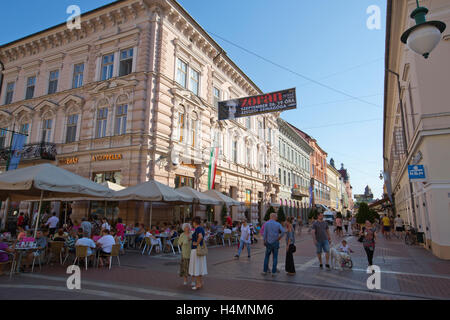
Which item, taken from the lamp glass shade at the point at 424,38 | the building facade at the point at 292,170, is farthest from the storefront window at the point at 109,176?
the building facade at the point at 292,170

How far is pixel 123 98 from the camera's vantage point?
18.4 metres

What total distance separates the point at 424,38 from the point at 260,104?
34.0 feet

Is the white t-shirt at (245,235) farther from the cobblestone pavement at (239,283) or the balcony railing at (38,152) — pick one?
the balcony railing at (38,152)

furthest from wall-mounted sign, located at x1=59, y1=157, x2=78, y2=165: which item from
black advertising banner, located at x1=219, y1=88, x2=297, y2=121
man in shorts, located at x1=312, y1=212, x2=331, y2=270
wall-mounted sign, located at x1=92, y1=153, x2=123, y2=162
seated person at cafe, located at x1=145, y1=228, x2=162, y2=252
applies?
man in shorts, located at x1=312, y1=212, x2=331, y2=270

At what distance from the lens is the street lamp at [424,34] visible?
18.5ft

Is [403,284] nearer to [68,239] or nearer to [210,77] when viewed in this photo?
[68,239]

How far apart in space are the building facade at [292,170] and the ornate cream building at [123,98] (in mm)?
15457

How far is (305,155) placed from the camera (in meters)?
52.0

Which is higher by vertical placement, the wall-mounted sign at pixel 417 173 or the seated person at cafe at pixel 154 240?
the wall-mounted sign at pixel 417 173

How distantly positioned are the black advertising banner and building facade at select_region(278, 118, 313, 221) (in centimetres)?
A: 2152

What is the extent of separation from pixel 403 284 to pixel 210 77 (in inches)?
796

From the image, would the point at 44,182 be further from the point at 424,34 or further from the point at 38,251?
the point at 424,34

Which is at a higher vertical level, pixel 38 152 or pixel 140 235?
pixel 38 152

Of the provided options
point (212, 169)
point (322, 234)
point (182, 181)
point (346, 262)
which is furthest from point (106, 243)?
point (212, 169)
